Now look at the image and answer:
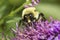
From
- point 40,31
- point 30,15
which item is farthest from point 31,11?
point 40,31

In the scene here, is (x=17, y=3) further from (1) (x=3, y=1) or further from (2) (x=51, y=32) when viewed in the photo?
(2) (x=51, y=32)

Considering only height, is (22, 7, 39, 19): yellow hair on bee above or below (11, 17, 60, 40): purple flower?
above

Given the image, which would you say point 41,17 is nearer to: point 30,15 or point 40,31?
point 30,15

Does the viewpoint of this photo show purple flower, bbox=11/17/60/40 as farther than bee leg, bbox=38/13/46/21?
No

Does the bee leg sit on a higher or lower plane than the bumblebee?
lower

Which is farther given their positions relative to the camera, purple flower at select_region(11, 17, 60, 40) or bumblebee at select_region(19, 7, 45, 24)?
bumblebee at select_region(19, 7, 45, 24)
